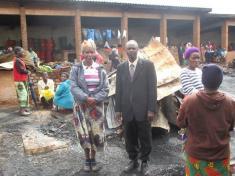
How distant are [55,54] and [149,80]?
13811 millimetres

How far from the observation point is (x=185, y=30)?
23.7 m

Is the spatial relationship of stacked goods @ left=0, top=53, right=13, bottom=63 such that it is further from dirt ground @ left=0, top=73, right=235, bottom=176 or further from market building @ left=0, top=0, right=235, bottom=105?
dirt ground @ left=0, top=73, right=235, bottom=176

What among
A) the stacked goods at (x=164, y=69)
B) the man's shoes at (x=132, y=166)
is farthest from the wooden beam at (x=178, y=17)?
the man's shoes at (x=132, y=166)

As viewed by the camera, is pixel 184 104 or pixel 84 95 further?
pixel 84 95

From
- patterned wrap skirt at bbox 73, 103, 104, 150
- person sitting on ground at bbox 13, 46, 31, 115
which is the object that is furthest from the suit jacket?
person sitting on ground at bbox 13, 46, 31, 115

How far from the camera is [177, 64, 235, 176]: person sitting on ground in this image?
279 cm

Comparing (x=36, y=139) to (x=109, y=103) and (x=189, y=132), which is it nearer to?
(x=109, y=103)

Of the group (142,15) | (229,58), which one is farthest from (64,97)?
(229,58)

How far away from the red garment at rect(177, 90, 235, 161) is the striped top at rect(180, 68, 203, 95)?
1353 millimetres

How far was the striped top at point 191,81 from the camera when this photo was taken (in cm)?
422

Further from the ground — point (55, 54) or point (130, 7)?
point (130, 7)

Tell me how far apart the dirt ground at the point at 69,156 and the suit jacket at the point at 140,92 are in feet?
2.44

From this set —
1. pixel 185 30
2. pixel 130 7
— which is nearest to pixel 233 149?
pixel 130 7

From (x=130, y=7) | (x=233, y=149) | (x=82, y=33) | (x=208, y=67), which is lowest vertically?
(x=233, y=149)
